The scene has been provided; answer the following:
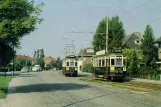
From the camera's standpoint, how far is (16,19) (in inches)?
872

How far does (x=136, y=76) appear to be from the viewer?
162ft

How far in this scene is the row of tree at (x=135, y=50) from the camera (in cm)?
5148

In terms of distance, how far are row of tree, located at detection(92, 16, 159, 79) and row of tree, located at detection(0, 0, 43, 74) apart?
2106 centimetres

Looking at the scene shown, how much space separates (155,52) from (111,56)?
32636 mm

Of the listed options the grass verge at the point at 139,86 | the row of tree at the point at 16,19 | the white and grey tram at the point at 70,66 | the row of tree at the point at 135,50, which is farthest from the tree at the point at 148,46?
the row of tree at the point at 16,19

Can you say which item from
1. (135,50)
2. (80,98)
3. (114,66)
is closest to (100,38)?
(135,50)

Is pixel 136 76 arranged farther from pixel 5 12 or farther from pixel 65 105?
pixel 65 105

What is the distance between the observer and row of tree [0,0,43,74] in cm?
2167

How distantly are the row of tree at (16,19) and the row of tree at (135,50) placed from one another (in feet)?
69.1

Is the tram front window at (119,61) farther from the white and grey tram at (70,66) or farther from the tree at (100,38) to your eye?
the tree at (100,38)

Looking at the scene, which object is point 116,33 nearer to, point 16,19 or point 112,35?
point 112,35

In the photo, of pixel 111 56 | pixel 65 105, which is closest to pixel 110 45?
Result: pixel 111 56

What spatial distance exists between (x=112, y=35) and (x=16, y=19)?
2084 inches

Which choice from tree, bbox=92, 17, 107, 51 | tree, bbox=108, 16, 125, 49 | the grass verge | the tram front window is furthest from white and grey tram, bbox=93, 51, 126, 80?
tree, bbox=92, 17, 107, 51
